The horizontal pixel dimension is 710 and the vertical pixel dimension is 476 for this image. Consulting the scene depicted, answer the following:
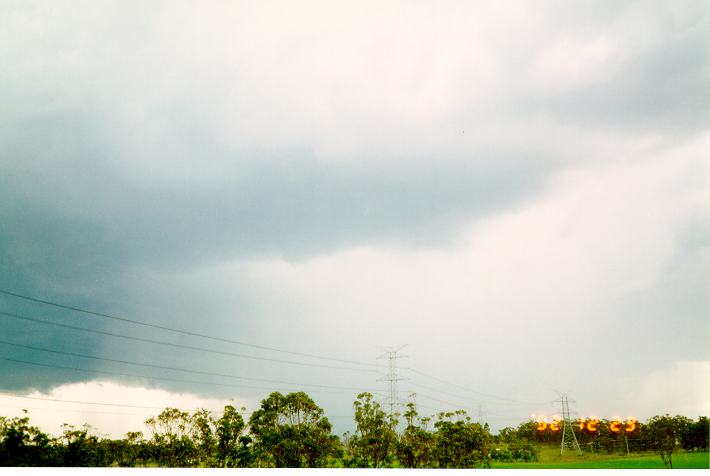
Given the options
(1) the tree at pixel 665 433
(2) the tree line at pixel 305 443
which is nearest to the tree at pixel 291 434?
(2) the tree line at pixel 305 443

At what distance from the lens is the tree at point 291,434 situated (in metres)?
11.2

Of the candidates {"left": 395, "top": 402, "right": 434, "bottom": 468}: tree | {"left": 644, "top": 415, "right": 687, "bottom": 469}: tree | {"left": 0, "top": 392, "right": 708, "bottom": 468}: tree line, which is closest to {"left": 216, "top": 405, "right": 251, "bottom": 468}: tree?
{"left": 0, "top": 392, "right": 708, "bottom": 468}: tree line

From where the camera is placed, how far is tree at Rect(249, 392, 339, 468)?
1121 cm

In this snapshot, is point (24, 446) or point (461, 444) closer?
point (24, 446)

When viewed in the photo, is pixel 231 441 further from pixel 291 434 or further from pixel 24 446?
pixel 24 446

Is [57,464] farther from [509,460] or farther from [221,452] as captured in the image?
[509,460]

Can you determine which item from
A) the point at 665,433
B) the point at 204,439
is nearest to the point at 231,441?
the point at 204,439

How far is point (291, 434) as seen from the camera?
11477 millimetres

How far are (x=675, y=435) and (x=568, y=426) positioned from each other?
2121cm

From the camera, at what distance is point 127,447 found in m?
10.4

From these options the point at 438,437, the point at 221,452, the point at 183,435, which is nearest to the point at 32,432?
the point at 183,435

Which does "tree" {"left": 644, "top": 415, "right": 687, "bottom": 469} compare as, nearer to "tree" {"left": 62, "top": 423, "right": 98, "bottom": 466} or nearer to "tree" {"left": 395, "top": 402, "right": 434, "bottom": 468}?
"tree" {"left": 395, "top": 402, "right": 434, "bottom": 468}

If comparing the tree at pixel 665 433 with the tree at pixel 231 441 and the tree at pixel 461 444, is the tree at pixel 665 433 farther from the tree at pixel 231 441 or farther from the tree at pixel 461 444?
the tree at pixel 231 441
